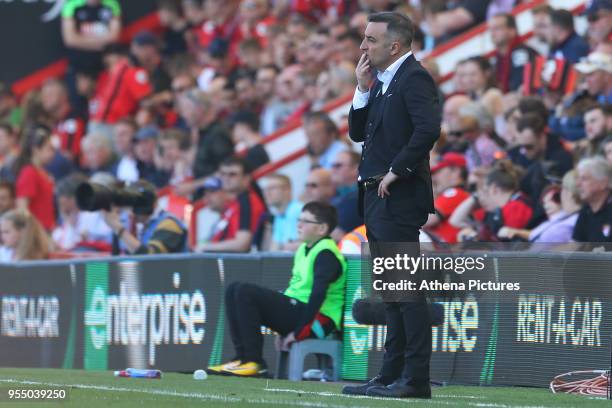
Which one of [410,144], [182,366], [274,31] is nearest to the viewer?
[410,144]

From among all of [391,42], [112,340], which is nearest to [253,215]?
[112,340]

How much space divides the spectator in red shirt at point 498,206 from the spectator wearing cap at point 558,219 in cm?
18

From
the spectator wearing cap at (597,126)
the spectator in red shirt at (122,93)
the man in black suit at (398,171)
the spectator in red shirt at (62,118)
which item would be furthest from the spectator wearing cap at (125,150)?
the man in black suit at (398,171)

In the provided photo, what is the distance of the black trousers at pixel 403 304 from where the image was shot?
7387 millimetres

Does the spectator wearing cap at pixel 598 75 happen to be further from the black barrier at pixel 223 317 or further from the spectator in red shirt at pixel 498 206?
the black barrier at pixel 223 317

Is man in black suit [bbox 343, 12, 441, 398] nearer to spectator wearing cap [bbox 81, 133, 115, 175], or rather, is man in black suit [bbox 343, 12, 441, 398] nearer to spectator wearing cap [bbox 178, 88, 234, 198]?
spectator wearing cap [bbox 178, 88, 234, 198]

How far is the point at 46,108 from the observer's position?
20.2 m

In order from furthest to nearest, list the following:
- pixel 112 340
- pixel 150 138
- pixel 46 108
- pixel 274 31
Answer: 1. pixel 46 108
2. pixel 274 31
3. pixel 150 138
4. pixel 112 340

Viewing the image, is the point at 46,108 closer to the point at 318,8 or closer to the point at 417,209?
the point at 318,8

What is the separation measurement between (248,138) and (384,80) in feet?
28.7

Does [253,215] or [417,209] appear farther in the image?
[253,215]

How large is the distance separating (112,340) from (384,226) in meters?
5.29

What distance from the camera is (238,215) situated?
13.6m

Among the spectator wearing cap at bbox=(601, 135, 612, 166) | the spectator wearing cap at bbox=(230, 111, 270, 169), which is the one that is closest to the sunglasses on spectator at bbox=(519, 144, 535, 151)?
the spectator wearing cap at bbox=(601, 135, 612, 166)
